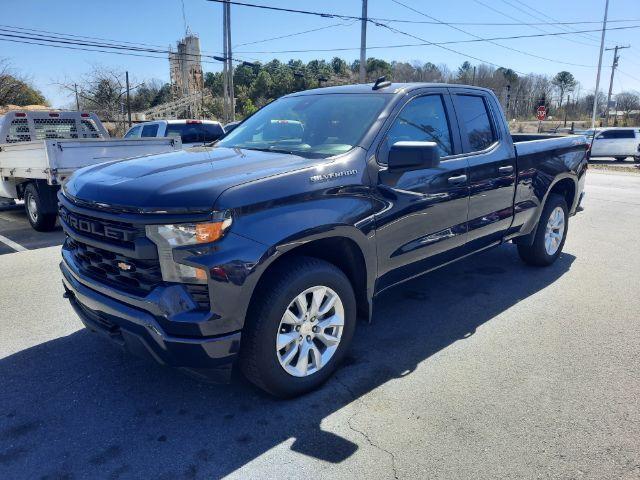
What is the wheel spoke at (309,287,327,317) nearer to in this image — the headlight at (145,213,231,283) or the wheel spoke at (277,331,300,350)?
the wheel spoke at (277,331,300,350)

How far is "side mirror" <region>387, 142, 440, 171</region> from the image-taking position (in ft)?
10.4

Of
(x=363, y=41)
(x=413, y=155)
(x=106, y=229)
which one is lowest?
(x=106, y=229)

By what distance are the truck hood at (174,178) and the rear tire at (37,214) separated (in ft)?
16.6

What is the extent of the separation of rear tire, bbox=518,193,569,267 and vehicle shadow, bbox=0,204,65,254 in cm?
639

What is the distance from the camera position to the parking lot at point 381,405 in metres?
2.55

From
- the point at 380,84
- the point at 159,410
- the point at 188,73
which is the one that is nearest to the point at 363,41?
the point at 380,84

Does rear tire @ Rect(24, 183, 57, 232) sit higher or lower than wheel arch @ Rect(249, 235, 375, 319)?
lower

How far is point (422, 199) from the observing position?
365cm

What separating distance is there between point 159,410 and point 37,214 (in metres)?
6.15

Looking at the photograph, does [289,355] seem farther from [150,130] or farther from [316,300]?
[150,130]

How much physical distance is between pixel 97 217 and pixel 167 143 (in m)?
5.53

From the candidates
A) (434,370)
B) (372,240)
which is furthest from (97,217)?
(434,370)

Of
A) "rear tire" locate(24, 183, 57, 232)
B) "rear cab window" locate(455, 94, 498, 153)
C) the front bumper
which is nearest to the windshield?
"rear cab window" locate(455, 94, 498, 153)

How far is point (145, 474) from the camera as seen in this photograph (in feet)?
8.10
